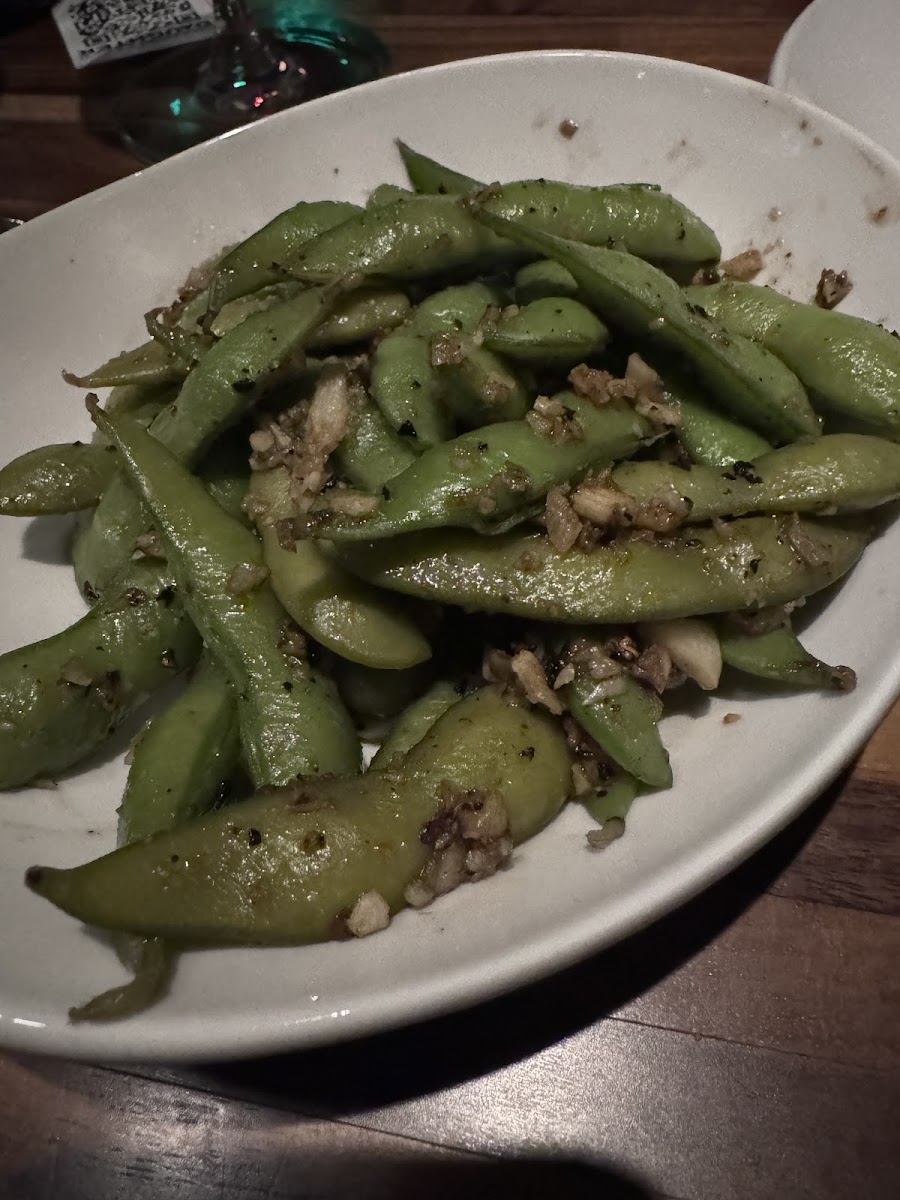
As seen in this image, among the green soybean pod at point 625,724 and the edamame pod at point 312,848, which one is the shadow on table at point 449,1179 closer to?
the edamame pod at point 312,848

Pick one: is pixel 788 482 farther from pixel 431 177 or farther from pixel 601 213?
pixel 431 177

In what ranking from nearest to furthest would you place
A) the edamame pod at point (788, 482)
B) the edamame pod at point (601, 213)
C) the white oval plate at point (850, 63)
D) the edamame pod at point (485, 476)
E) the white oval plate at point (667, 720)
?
the white oval plate at point (667, 720)
the edamame pod at point (485, 476)
the edamame pod at point (788, 482)
the edamame pod at point (601, 213)
the white oval plate at point (850, 63)

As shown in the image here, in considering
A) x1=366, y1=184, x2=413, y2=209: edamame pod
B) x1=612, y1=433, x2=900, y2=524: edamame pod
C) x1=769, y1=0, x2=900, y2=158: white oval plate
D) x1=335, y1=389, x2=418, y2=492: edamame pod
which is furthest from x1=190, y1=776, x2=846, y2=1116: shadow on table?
x1=769, y1=0, x2=900, y2=158: white oval plate

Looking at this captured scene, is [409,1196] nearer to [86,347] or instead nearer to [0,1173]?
[0,1173]

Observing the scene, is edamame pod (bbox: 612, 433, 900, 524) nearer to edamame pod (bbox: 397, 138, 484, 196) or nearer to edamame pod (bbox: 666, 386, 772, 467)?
edamame pod (bbox: 666, 386, 772, 467)

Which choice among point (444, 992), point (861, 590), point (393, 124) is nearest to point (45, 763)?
point (444, 992)

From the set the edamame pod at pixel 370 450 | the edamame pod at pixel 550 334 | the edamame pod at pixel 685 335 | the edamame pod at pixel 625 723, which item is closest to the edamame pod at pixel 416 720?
the edamame pod at pixel 625 723
